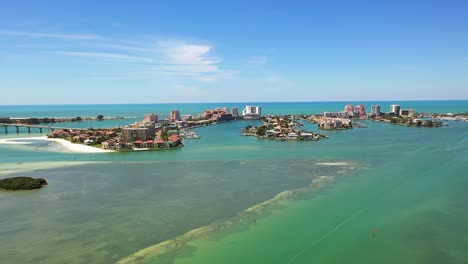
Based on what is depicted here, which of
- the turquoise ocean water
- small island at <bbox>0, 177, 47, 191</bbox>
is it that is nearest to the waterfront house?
the turquoise ocean water

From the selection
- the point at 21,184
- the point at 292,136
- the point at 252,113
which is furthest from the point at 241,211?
the point at 252,113

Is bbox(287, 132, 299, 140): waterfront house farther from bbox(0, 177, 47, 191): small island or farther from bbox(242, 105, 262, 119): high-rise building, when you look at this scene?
bbox(242, 105, 262, 119): high-rise building

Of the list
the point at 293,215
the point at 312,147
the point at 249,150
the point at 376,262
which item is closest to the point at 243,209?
the point at 293,215

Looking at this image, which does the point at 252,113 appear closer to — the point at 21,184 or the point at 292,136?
the point at 292,136

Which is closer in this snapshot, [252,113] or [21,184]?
[21,184]

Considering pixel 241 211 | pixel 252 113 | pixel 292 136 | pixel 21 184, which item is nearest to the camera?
pixel 241 211

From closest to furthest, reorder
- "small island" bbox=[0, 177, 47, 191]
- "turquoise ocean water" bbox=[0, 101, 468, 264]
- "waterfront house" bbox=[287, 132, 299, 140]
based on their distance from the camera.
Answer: "turquoise ocean water" bbox=[0, 101, 468, 264], "small island" bbox=[0, 177, 47, 191], "waterfront house" bbox=[287, 132, 299, 140]

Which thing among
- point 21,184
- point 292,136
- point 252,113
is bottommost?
point 21,184
